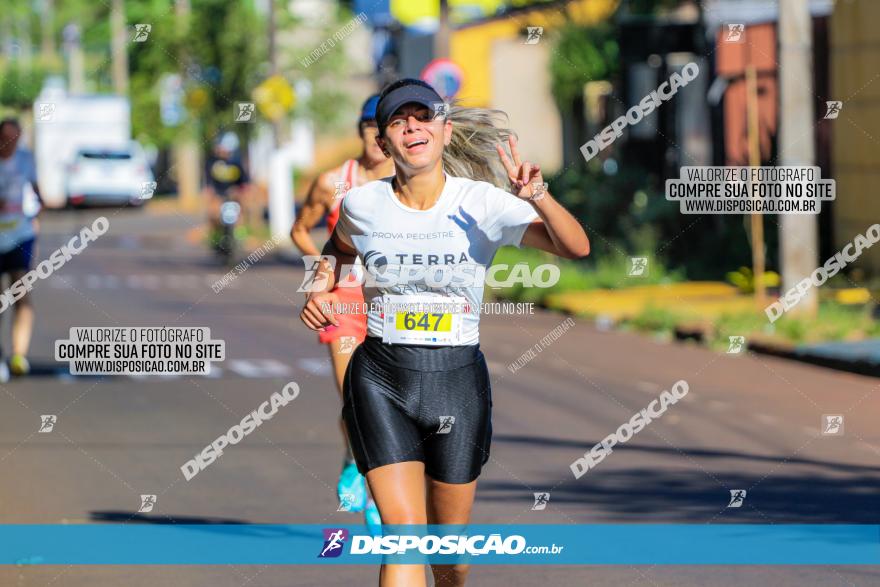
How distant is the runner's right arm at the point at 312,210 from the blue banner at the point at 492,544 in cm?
135

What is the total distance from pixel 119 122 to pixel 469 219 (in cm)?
5465

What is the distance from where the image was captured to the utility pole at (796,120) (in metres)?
17.5

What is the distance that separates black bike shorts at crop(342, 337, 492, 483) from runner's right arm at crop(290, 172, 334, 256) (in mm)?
2449

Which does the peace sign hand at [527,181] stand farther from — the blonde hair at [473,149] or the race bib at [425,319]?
the blonde hair at [473,149]

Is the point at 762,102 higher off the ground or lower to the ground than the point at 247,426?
higher

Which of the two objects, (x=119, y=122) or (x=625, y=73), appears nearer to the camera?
(x=625, y=73)

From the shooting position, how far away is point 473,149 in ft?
20.5

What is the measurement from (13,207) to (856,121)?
11.3 metres

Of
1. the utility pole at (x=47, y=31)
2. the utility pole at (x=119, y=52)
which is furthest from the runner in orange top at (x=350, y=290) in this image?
the utility pole at (x=47, y=31)

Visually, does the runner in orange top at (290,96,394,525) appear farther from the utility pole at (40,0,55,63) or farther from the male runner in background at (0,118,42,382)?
the utility pole at (40,0,55,63)

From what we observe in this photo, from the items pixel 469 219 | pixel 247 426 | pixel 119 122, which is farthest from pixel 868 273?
pixel 119 122

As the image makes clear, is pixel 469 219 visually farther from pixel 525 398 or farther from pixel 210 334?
pixel 210 334

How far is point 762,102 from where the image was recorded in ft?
79.6

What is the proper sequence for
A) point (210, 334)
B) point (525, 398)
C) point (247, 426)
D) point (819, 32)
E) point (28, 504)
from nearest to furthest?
point (28, 504) < point (247, 426) < point (525, 398) < point (210, 334) < point (819, 32)
